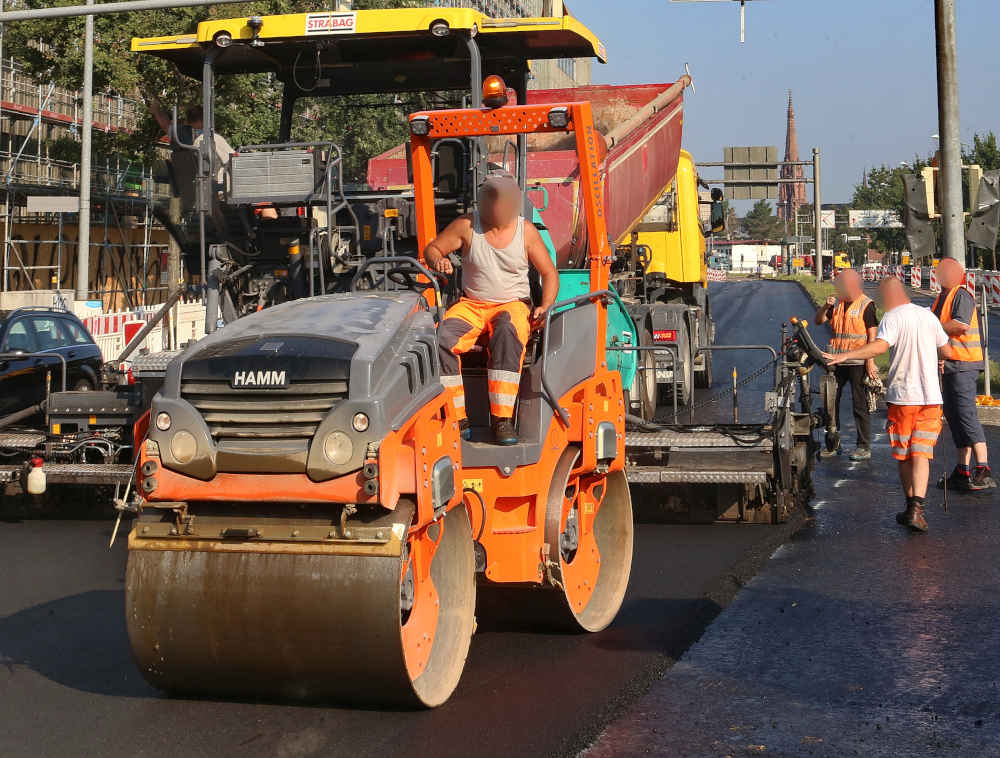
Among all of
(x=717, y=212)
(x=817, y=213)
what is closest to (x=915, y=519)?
(x=717, y=212)

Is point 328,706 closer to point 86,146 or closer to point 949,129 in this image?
point 949,129

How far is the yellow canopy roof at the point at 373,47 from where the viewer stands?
9281 mm

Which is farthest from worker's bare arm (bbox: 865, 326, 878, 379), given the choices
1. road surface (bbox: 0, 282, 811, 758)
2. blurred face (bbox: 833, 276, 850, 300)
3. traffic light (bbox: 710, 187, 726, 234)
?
traffic light (bbox: 710, 187, 726, 234)

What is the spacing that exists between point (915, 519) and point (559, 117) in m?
4.51

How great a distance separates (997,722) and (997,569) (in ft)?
10.2

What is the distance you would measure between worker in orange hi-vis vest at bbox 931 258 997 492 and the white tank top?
608 centimetres

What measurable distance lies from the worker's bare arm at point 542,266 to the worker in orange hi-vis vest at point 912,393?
396 cm

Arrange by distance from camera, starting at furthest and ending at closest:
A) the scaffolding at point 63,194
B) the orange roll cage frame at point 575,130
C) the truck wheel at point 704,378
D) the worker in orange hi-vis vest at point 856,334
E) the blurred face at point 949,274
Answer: the scaffolding at point 63,194 → the truck wheel at point 704,378 → the worker in orange hi-vis vest at point 856,334 → the blurred face at point 949,274 → the orange roll cage frame at point 575,130

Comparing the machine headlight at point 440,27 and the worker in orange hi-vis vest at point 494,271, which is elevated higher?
the machine headlight at point 440,27

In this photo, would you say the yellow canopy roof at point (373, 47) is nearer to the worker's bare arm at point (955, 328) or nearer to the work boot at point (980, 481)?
the worker's bare arm at point (955, 328)

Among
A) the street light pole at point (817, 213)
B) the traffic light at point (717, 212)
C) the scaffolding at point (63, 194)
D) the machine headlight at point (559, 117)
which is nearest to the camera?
the machine headlight at point (559, 117)

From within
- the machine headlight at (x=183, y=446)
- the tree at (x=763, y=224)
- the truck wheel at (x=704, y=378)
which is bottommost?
the truck wheel at (x=704, y=378)

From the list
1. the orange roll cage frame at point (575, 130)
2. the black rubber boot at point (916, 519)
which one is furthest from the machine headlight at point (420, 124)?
the black rubber boot at point (916, 519)

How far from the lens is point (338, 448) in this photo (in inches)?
193
